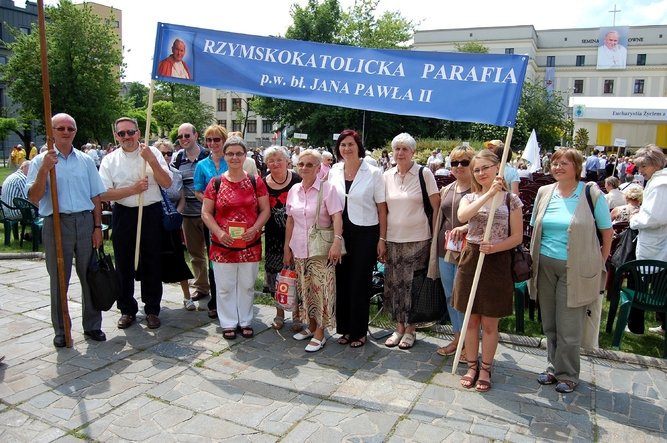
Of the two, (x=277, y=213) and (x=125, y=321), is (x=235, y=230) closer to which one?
(x=277, y=213)

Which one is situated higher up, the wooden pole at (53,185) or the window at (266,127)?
the window at (266,127)

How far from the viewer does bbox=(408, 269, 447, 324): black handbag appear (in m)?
4.66

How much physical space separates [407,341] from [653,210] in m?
2.49

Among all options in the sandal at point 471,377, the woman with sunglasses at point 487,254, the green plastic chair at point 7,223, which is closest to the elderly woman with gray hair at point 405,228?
the woman with sunglasses at point 487,254

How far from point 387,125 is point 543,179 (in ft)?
83.8

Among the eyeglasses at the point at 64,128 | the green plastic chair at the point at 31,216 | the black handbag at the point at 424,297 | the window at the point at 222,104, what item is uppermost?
the window at the point at 222,104

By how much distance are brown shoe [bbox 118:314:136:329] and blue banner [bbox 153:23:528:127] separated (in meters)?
2.37

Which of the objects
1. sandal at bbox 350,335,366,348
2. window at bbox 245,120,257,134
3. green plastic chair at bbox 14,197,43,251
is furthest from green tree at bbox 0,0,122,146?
window at bbox 245,120,257,134

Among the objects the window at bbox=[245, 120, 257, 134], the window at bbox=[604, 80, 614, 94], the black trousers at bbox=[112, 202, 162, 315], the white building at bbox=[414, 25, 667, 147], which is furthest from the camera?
the window at bbox=[245, 120, 257, 134]

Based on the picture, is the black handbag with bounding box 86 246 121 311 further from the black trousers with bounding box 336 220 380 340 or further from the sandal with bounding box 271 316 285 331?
the black trousers with bounding box 336 220 380 340

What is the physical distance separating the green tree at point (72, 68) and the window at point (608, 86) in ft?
214

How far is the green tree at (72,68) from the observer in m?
27.4

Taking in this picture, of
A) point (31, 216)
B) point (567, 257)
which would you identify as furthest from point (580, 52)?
point (567, 257)

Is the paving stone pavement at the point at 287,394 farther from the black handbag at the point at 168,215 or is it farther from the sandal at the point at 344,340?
the black handbag at the point at 168,215
